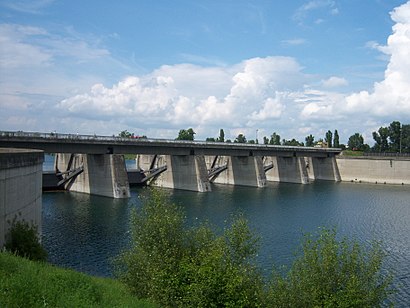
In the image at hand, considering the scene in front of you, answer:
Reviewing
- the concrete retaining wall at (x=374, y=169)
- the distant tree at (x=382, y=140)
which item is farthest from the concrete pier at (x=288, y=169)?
the distant tree at (x=382, y=140)

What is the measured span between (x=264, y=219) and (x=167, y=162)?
40213mm

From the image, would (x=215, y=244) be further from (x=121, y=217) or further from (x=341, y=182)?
(x=341, y=182)

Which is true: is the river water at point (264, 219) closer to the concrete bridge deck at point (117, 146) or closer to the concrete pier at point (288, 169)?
the concrete bridge deck at point (117, 146)

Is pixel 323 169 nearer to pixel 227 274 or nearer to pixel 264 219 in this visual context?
pixel 264 219

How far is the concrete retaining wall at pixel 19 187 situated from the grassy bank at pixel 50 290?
7.26 metres

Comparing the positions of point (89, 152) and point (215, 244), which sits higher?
point (89, 152)

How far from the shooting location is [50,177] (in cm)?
8406

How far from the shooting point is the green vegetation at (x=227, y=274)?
19.9 metres

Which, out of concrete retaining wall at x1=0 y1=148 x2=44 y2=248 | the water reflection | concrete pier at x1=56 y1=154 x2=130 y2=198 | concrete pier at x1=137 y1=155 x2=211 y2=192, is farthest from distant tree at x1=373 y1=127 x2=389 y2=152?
concrete retaining wall at x1=0 y1=148 x2=44 y2=248

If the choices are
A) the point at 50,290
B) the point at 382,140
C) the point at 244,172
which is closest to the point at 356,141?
the point at 382,140

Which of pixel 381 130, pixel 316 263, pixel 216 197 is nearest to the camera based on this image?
pixel 316 263

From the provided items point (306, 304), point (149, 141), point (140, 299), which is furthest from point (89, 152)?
point (306, 304)

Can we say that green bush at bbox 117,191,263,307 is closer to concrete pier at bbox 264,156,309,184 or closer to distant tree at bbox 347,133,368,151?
concrete pier at bbox 264,156,309,184

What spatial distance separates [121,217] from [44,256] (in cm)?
2512
